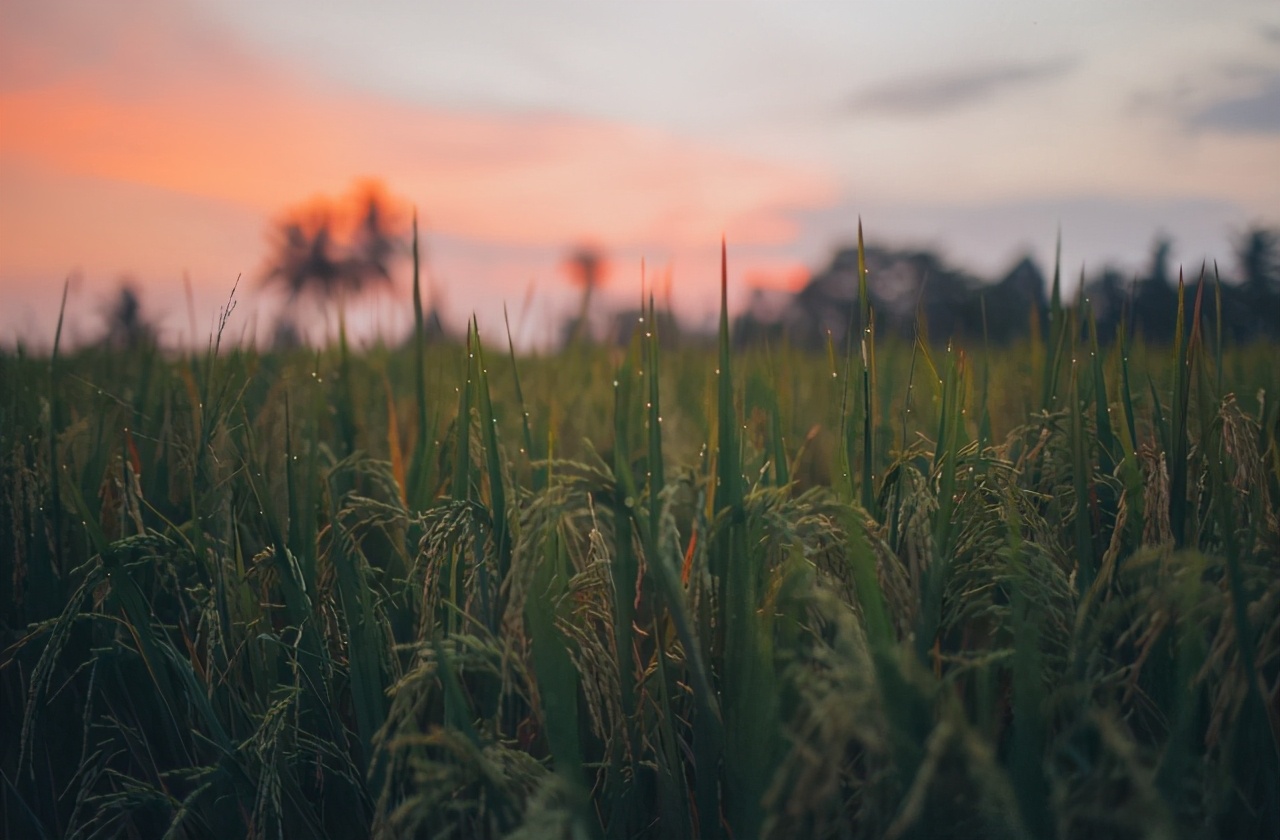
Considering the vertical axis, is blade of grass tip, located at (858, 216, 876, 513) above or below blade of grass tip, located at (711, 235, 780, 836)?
above

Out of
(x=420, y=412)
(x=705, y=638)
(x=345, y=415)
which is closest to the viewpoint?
(x=705, y=638)

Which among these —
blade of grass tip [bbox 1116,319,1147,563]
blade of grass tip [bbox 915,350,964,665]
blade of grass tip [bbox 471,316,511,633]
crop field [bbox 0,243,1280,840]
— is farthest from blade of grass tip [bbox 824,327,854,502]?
blade of grass tip [bbox 471,316,511,633]

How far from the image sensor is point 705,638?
1.12 meters

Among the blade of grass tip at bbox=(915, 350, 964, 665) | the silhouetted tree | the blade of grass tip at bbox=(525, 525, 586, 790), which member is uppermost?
the silhouetted tree

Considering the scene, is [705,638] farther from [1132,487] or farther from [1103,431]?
[1103,431]

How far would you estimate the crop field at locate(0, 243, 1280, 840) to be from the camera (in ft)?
2.91

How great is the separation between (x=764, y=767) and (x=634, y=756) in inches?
7.8

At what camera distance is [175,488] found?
1783 millimetres

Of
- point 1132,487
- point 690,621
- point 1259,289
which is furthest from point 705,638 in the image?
point 1259,289

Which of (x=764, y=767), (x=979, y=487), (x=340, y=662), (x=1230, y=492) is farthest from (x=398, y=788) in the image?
(x=1230, y=492)

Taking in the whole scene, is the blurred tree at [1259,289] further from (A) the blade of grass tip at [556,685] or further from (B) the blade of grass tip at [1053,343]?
(A) the blade of grass tip at [556,685]

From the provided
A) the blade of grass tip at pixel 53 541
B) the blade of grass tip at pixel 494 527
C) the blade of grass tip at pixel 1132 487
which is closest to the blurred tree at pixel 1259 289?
the blade of grass tip at pixel 1132 487

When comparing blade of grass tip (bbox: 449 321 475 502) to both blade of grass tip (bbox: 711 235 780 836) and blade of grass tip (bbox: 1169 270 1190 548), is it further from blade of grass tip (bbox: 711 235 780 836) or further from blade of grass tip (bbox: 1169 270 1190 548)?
blade of grass tip (bbox: 1169 270 1190 548)

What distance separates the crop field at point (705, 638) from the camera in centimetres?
89
